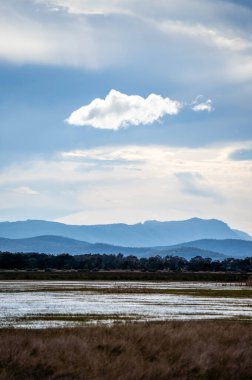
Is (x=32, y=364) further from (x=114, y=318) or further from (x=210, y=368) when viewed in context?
(x=114, y=318)

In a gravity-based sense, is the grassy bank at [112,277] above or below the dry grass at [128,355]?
above

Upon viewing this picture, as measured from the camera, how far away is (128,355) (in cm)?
2362

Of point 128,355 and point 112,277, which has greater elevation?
point 112,277

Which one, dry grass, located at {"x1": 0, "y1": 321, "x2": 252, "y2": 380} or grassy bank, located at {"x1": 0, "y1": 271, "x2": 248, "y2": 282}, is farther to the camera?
grassy bank, located at {"x1": 0, "y1": 271, "x2": 248, "y2": 282}

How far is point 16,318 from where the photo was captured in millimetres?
39156

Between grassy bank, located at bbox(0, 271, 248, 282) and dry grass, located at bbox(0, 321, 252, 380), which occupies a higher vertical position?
grassy bank, located at bbox(0, 271, 248, 282)

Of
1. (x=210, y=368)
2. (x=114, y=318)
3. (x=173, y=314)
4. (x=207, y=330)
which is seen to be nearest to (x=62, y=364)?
(x=210, y=368)

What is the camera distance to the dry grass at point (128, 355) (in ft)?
70.7

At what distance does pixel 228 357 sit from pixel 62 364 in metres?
6.63

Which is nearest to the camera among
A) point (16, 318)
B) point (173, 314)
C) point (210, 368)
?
point (210, 368)

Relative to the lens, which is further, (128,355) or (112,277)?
(112,277)

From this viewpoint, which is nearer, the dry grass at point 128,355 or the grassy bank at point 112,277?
the dry grass at point 128,355

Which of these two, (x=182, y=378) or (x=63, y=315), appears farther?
(x=63, y=315)

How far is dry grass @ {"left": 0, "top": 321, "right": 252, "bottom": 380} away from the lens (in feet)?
70.7
